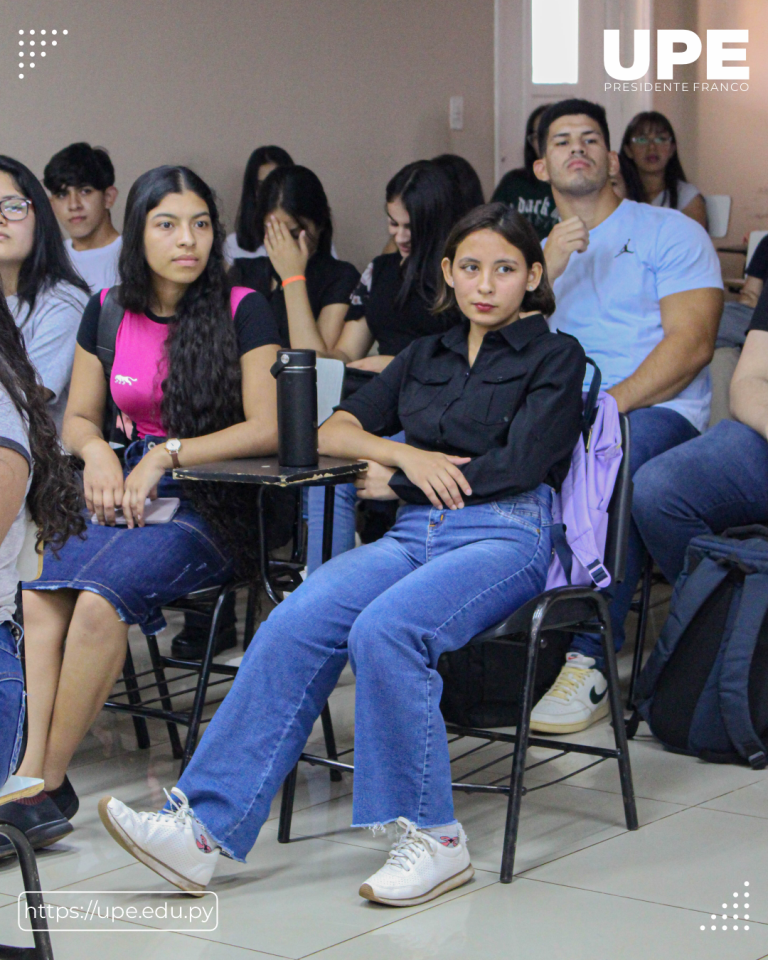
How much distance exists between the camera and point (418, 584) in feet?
6.84

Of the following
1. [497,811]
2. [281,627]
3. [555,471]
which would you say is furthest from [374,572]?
[497,811]

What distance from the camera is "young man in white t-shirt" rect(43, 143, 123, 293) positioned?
416cm

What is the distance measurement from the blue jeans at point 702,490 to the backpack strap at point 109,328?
121cm

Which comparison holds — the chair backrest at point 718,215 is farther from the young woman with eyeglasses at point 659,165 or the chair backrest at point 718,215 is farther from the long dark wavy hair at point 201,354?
the long dark wavy hair at point 201,354

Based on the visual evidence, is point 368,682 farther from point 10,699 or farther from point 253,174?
point 253,174

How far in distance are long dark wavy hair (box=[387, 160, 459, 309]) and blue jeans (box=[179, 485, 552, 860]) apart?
142 centimetres

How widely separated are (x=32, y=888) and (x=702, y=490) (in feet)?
5.67

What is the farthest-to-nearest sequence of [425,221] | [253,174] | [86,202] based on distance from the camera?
[253,174], [86,202], [425,221]

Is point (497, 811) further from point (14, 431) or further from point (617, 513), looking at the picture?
point (14, 431)

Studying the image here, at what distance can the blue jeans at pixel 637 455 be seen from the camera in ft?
9.46

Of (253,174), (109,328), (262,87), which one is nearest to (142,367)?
(109,328)

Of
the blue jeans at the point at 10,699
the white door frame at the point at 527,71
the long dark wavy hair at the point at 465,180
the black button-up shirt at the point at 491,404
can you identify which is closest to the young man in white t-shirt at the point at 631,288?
the long dark wavy hair at the point at 465,180

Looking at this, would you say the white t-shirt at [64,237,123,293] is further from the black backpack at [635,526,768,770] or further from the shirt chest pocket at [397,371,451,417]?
the black backpack at [635,526,768,770]

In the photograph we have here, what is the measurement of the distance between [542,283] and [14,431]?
1179mm
